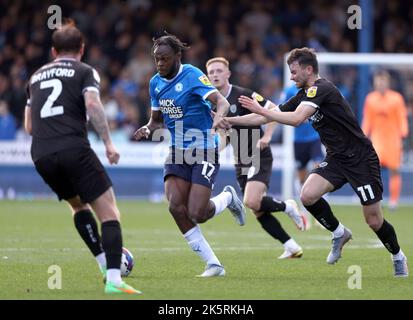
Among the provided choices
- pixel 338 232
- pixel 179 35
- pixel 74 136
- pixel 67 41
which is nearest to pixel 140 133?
pixel 74 136

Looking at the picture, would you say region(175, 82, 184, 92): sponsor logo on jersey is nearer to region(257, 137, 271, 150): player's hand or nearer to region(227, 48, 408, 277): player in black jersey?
region(227, 48, 408, 277): player in black jersey

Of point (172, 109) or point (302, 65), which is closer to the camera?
point (302, 65)

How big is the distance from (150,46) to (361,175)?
15.8 metres

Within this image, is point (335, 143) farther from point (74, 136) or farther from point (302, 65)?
point (74, 136)

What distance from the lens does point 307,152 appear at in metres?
17.1

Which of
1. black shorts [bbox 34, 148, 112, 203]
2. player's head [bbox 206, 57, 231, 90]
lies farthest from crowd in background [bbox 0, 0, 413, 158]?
black shorts [bbox 34, 148, 112, 203]

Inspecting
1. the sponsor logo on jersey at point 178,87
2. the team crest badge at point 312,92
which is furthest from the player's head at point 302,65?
the sponsor logo on jersey at point 178,87

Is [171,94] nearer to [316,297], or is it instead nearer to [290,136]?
[316,297]

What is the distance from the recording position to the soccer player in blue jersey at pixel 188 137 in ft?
32.2

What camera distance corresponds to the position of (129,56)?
82.2 ft

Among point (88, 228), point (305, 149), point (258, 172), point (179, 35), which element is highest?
point (179, 35)

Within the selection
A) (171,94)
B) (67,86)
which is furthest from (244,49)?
(67,86)

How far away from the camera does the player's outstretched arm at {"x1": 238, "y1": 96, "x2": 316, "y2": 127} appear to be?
9.20 meters
